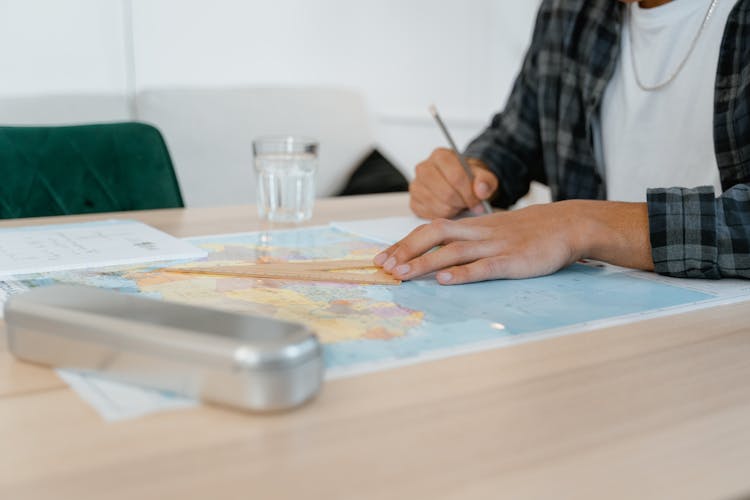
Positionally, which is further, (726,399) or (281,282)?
(281,282)

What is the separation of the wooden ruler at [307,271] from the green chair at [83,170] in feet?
2.21

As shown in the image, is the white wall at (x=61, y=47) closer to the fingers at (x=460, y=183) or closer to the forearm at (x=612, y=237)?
the fingers at (x=460, y=183)

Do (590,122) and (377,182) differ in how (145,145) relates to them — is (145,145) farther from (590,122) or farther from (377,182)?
(377,182)

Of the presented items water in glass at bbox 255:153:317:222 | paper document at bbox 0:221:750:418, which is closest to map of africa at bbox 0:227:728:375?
paper document at bbox 0:221:750:418

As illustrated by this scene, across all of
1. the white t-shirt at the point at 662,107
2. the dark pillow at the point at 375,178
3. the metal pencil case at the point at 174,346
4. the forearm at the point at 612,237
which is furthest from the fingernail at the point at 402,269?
the dark pillow at the point at 375,178

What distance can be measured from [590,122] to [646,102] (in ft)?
0.33

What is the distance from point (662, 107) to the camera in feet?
4.72

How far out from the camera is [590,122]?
1.47 m

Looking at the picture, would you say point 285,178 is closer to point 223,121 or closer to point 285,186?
point 285,186

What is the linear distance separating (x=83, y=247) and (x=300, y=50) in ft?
5.81

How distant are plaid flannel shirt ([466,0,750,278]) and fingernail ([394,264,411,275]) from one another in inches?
25.6

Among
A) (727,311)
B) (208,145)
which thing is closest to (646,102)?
(727,311)

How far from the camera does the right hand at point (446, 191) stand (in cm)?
127

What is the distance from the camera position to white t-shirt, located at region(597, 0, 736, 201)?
4.50 feet
